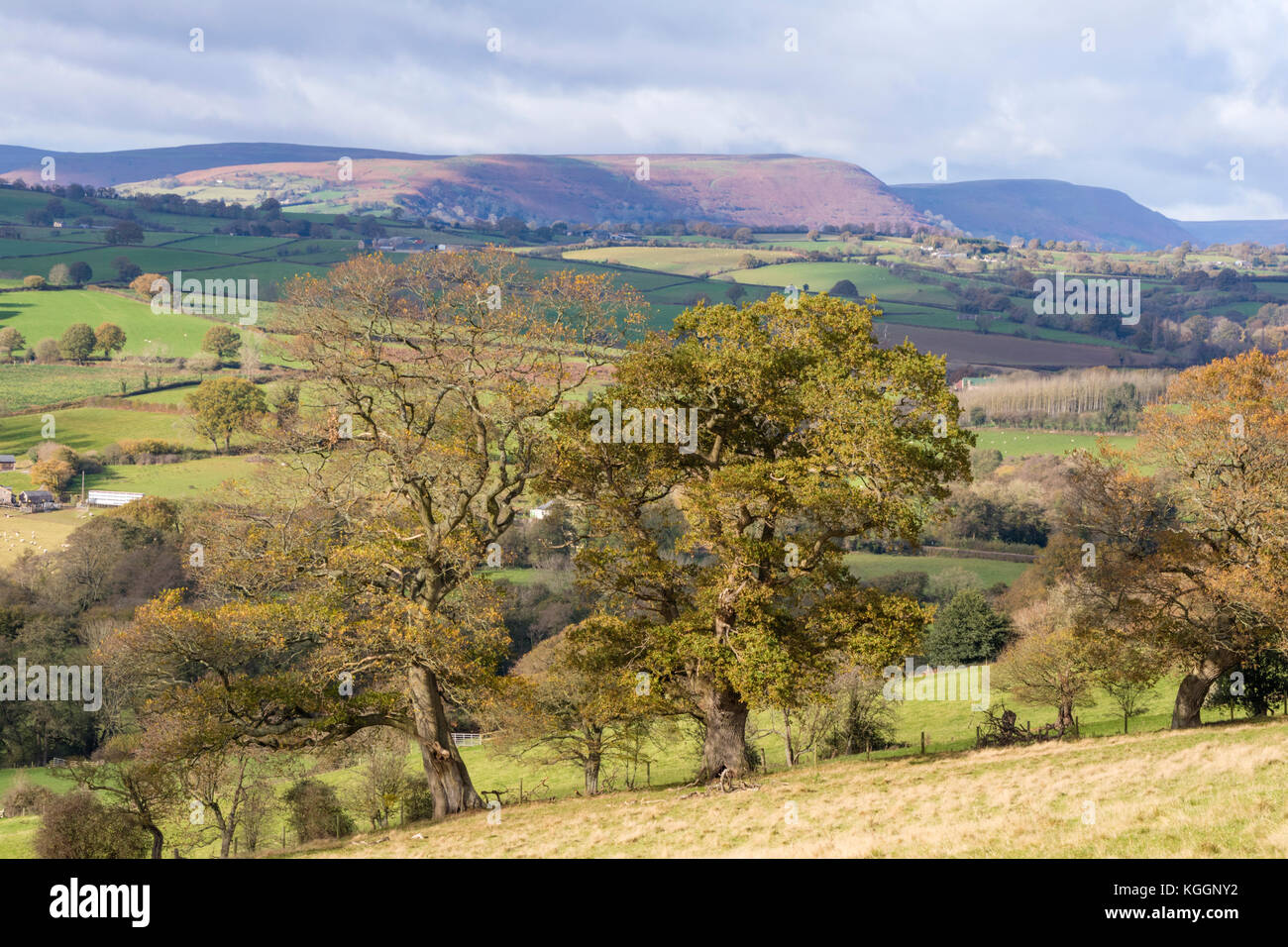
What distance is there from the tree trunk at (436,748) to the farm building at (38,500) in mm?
109076

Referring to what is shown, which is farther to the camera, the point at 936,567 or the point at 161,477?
the point at 161,477

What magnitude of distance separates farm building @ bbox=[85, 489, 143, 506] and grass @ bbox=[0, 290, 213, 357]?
47.1 meters

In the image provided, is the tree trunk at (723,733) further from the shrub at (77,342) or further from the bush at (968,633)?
the shrub at (77,342)

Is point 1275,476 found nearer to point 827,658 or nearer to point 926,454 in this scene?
point 926,454

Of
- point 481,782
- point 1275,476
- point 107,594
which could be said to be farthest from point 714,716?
point 107,594

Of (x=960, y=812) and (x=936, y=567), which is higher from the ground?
(x=960, y=812)

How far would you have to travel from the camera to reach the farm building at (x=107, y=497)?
121m

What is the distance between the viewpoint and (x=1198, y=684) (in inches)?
1549

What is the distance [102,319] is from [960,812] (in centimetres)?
18413

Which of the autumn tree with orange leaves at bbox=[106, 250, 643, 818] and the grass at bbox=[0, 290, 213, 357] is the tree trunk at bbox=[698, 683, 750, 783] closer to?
the autumn tree with orange leaves at bbox=[106, 250, 643, 818]

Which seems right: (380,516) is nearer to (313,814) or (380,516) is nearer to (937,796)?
(937,796)

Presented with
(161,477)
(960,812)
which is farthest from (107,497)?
(960,812)

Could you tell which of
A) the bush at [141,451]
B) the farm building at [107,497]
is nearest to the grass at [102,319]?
the bush at [141,451]

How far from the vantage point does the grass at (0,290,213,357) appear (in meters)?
168
